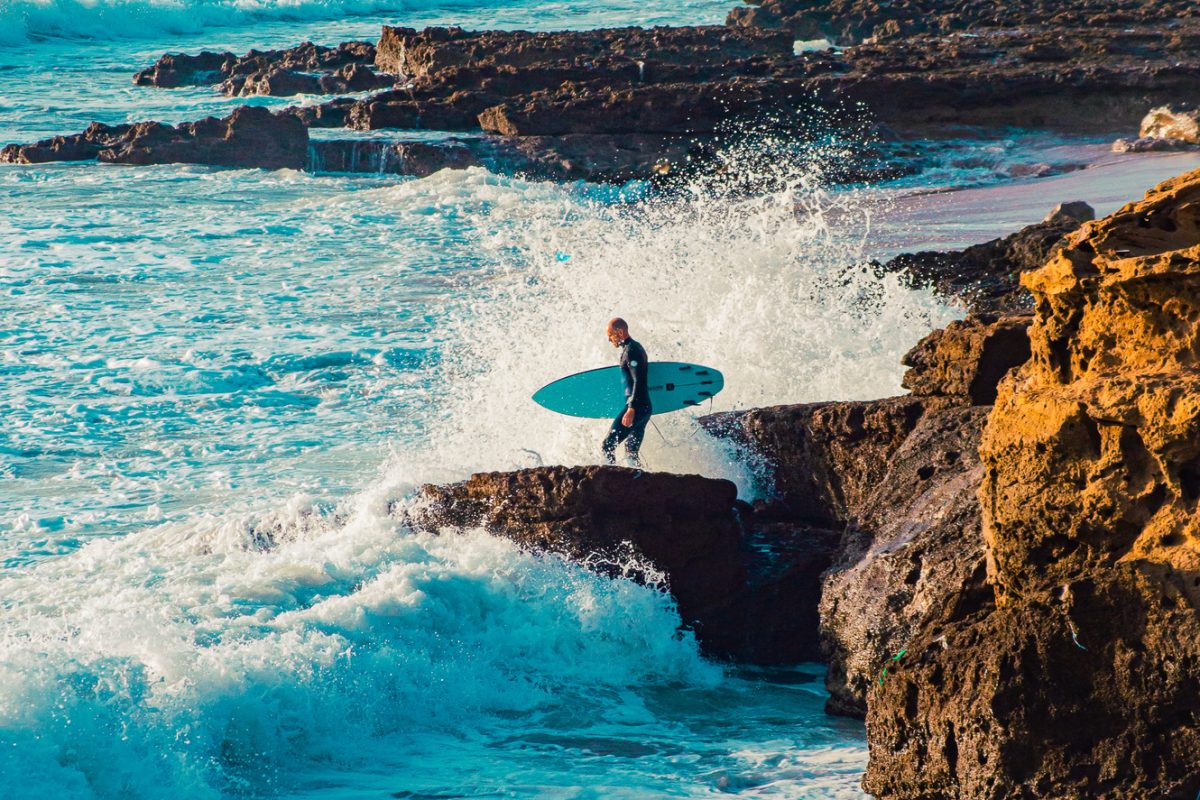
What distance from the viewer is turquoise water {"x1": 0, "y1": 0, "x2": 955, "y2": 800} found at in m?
5.62

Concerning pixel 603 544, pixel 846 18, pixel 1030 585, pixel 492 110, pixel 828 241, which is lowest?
pixel 603 544

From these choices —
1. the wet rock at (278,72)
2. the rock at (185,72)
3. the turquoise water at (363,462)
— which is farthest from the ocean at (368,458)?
the rock at (185,72)

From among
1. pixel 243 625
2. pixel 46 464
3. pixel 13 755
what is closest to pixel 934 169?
pixel 46 464

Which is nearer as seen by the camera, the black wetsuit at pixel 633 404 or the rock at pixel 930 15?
the black wetsuit at pixel 633 404

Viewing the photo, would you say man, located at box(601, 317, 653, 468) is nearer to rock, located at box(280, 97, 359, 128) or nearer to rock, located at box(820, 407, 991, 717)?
rock, located at box(820, 407, 991, 717)

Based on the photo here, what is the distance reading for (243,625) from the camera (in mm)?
6523

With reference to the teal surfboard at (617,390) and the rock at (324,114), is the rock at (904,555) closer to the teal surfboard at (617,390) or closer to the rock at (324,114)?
the teal surfboard at (617,390)

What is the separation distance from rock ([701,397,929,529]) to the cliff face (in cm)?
231

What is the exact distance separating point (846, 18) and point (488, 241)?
21.3 m

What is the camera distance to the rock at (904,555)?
5.60m

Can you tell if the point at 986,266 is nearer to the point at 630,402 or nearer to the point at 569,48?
the point at 630,402

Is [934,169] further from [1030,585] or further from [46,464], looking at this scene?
[1030,585]

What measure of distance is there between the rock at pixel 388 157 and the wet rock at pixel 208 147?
14.6 inches

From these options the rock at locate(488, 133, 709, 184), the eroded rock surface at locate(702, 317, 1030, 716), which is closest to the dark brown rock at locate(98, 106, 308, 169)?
the rock at locate(488, 133, 709, 184)
